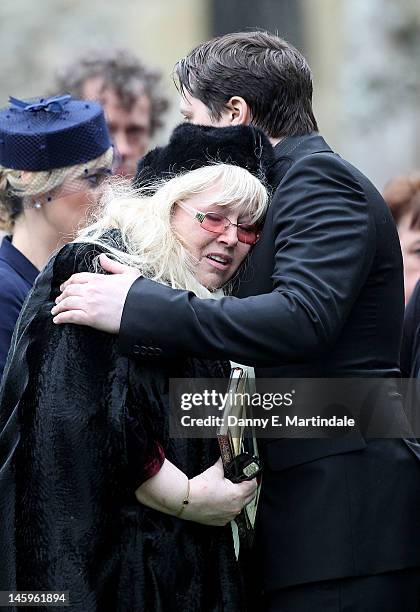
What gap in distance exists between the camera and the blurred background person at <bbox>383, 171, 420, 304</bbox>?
481cm

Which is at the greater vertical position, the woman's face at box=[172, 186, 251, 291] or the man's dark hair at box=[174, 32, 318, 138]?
the man's dark hair at box=[174, 32, 318, 138]

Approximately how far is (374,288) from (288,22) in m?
6.29

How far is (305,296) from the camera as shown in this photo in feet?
9.33

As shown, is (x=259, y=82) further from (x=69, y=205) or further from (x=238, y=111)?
(x=69, y=205)

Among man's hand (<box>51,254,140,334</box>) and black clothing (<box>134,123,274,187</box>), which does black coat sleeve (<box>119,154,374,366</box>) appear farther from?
black clothing (<box>134,123,274,187</box>)

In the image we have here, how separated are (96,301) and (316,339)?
0.50m

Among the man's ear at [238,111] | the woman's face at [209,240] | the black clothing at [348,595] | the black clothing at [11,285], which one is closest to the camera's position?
the black clothing at [348,595]

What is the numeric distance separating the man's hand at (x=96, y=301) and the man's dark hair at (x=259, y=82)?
60cm

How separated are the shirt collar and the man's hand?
902 millimetres

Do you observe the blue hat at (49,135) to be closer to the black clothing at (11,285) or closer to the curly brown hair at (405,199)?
the black clothing at (11,285)

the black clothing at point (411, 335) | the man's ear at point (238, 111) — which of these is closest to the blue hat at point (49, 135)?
the man's ear at point (238, 111)

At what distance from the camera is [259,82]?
323 cm

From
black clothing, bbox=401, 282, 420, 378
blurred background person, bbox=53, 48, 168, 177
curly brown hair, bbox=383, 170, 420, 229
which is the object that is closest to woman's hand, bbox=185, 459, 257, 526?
black clothing, bbox=401, 282, 420, 378

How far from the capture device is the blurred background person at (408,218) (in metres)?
4.81
